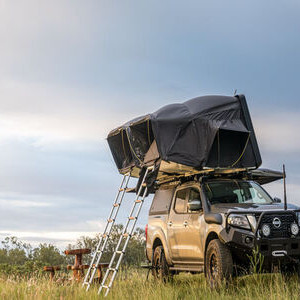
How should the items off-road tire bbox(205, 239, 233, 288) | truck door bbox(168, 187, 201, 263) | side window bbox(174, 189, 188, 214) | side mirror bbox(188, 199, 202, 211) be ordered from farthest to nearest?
side window bbox(174, 189, 188, 214), truck door bbox(168, 187, 201, 263), side mirror bbox(188, 199, 202, 211), off-road tire bbox(205, 239, 233, 288)

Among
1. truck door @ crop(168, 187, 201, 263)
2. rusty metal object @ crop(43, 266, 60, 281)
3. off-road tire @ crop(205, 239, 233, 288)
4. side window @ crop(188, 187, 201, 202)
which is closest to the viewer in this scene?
off-road tire @ crop(205, 239, 233, 288)

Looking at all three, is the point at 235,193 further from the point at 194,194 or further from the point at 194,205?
the point at 194,205

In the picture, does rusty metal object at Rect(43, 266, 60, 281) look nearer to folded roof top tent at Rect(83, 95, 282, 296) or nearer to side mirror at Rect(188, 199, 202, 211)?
folded roof top tent at Rect(83, 95, 282, 296)

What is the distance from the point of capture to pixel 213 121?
41.0 feet

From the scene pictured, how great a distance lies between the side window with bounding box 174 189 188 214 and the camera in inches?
505

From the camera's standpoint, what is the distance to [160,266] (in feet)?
45.0

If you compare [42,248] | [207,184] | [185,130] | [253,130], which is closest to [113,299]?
[207,184]

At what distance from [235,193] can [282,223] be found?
178 centimetres

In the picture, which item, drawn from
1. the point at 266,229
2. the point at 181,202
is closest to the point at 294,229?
the point at 266,229

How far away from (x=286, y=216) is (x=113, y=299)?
386cm

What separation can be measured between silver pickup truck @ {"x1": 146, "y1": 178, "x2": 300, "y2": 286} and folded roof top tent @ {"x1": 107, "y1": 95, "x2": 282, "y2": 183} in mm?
480

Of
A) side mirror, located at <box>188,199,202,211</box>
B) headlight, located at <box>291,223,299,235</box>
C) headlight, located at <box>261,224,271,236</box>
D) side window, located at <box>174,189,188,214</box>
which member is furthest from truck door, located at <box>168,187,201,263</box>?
headlight, located at <box>291,223,299,235</box>

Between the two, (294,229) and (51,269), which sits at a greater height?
(294,229)

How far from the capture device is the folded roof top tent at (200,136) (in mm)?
12234
